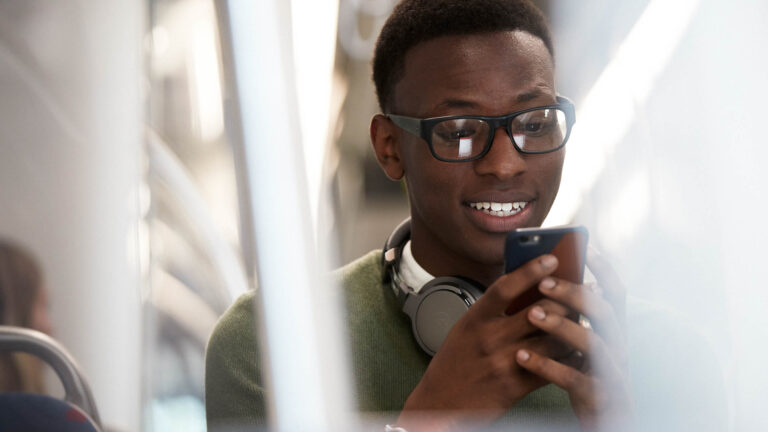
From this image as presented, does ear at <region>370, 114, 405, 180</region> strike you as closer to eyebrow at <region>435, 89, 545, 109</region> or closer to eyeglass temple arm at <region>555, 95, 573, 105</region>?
eyebrow at <region>435, 89, 545, 109</region>

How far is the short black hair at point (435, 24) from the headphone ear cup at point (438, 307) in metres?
0.20

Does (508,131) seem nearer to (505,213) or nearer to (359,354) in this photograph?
(505,213)

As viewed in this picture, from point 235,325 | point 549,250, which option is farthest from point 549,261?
point 235,325

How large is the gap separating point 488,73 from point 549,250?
0.19 m

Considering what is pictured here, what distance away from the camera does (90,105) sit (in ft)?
2.63

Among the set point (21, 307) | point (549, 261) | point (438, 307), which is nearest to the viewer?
point (549, 261)

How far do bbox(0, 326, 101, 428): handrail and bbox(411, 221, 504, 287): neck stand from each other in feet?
1.36

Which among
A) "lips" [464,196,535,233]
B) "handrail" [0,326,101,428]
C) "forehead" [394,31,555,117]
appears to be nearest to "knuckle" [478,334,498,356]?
"lips" [464,196,535,233]

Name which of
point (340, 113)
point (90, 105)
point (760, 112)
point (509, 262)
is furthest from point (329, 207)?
point (760, 112)

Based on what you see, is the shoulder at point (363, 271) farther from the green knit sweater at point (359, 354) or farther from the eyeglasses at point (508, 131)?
the eyeglasses at point (508, 131)

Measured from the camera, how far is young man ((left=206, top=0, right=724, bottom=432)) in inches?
23.5

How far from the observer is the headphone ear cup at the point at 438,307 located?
0.65 m

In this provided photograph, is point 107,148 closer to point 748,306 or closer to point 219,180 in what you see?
point 219,180

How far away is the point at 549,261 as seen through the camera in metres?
0.57
